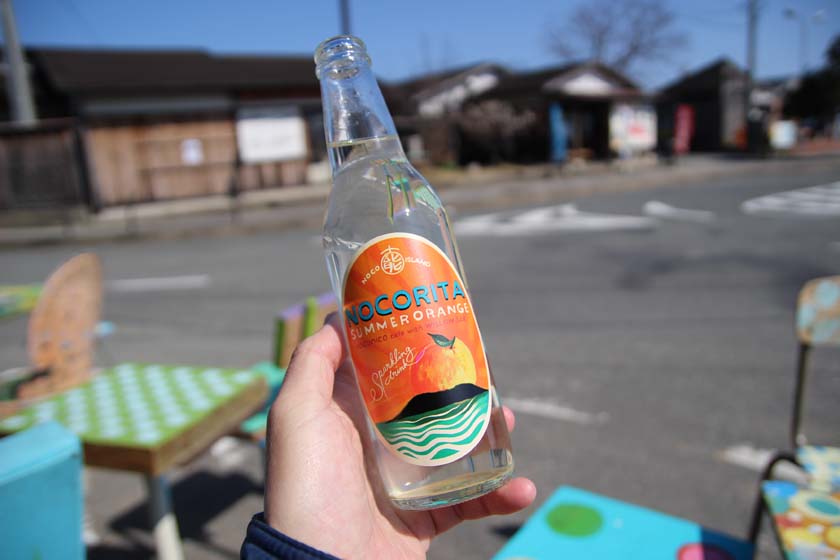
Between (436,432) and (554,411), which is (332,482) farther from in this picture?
(554,411)

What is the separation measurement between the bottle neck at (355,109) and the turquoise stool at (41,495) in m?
0.93

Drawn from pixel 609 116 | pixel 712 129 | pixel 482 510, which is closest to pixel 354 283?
pixel 482 510

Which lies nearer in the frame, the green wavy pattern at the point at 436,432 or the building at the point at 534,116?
the green wavy pattern at the point at 436,432

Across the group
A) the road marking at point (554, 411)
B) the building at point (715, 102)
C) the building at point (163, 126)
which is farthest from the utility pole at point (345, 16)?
the building at point (715, 102)

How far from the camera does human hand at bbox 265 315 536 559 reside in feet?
3.94

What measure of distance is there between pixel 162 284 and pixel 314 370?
801cm

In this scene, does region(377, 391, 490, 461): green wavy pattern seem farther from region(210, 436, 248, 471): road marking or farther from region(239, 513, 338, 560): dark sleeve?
region(210, 436, 248, 471): road marking

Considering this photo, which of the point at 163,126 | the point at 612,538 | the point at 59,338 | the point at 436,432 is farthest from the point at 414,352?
the point at 163,126

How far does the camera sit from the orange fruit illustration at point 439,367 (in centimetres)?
127

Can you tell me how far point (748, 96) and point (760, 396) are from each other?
97.8 feet

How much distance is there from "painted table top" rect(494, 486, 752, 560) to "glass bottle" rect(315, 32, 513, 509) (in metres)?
0.61

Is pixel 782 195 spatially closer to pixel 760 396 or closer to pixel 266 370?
pixel 760 396

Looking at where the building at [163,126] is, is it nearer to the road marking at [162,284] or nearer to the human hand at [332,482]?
the road marking at [162,284]

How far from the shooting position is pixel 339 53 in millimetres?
1457
